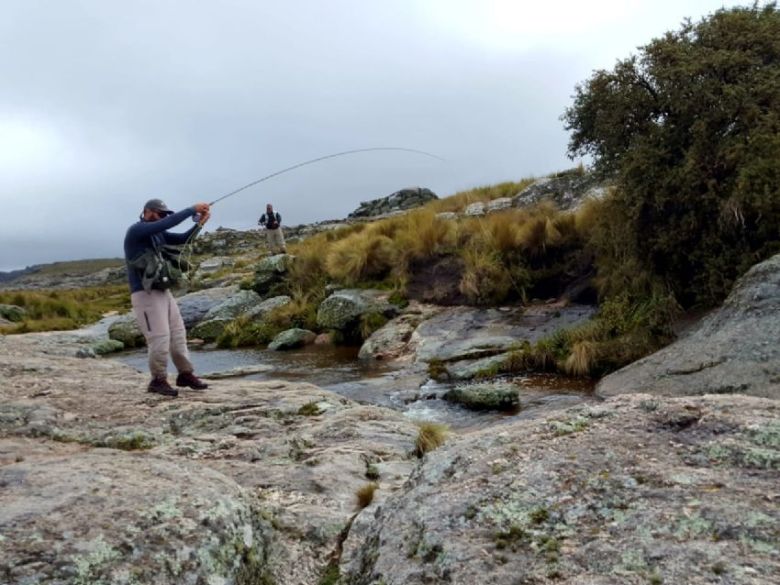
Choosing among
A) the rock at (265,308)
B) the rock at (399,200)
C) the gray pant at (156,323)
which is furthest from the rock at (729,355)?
the rock at (399,200)

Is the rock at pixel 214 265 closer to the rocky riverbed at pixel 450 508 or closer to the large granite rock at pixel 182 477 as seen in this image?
the large granite rock at pixel 182 477

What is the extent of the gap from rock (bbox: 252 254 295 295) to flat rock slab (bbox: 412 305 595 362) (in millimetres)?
9315

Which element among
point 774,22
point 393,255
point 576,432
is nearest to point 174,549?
point 576,432

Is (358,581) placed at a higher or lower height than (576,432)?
lower

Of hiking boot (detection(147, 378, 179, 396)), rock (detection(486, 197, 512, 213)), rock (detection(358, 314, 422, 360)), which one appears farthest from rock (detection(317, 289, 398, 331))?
hiking boot (detection(147, 378, 179, 396))

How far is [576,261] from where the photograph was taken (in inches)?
608

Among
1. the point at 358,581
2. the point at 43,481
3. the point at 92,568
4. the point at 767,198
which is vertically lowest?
the point at 358,581

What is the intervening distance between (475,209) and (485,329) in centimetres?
938

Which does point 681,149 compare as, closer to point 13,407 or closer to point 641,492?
point 641,492

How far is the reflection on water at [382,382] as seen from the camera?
9.59 meters

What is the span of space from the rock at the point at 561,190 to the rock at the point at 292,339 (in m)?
8.96

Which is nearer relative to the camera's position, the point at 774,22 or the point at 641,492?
the point at 641,492

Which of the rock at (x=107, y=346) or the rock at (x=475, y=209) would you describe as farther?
the rock at (x=475, y=209)

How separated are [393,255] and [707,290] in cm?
987
